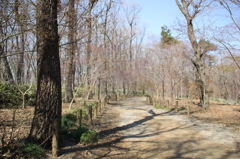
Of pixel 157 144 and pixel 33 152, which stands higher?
pixel 33 152

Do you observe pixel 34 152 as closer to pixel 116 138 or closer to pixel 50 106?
pixel 50 106

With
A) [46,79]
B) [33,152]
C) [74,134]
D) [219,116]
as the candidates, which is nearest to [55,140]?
[33,152]

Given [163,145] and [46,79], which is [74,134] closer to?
[46,79]

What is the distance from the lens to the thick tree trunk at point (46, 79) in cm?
511

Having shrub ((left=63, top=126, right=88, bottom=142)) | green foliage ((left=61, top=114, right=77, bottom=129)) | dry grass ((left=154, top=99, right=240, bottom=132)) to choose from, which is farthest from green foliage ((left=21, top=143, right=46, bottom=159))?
dry grass ((left=154, top=99, right=240, bottom=132))

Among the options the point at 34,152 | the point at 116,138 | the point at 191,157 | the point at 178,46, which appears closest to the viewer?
the point at 34,152

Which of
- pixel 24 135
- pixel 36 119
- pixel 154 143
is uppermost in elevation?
pixel 36 119

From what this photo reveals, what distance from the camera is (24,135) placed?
6027 mm

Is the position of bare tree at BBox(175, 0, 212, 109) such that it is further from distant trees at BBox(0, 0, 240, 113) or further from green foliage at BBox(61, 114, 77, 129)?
green foliage at BBox(61, 114, 77, 129)

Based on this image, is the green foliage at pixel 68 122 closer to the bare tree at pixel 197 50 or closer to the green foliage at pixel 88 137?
the green foliage at pixel 88 137

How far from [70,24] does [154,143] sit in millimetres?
5337

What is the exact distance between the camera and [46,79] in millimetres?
5250

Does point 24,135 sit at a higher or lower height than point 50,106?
lower

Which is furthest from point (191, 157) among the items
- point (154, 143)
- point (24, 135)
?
point (24, 135)
